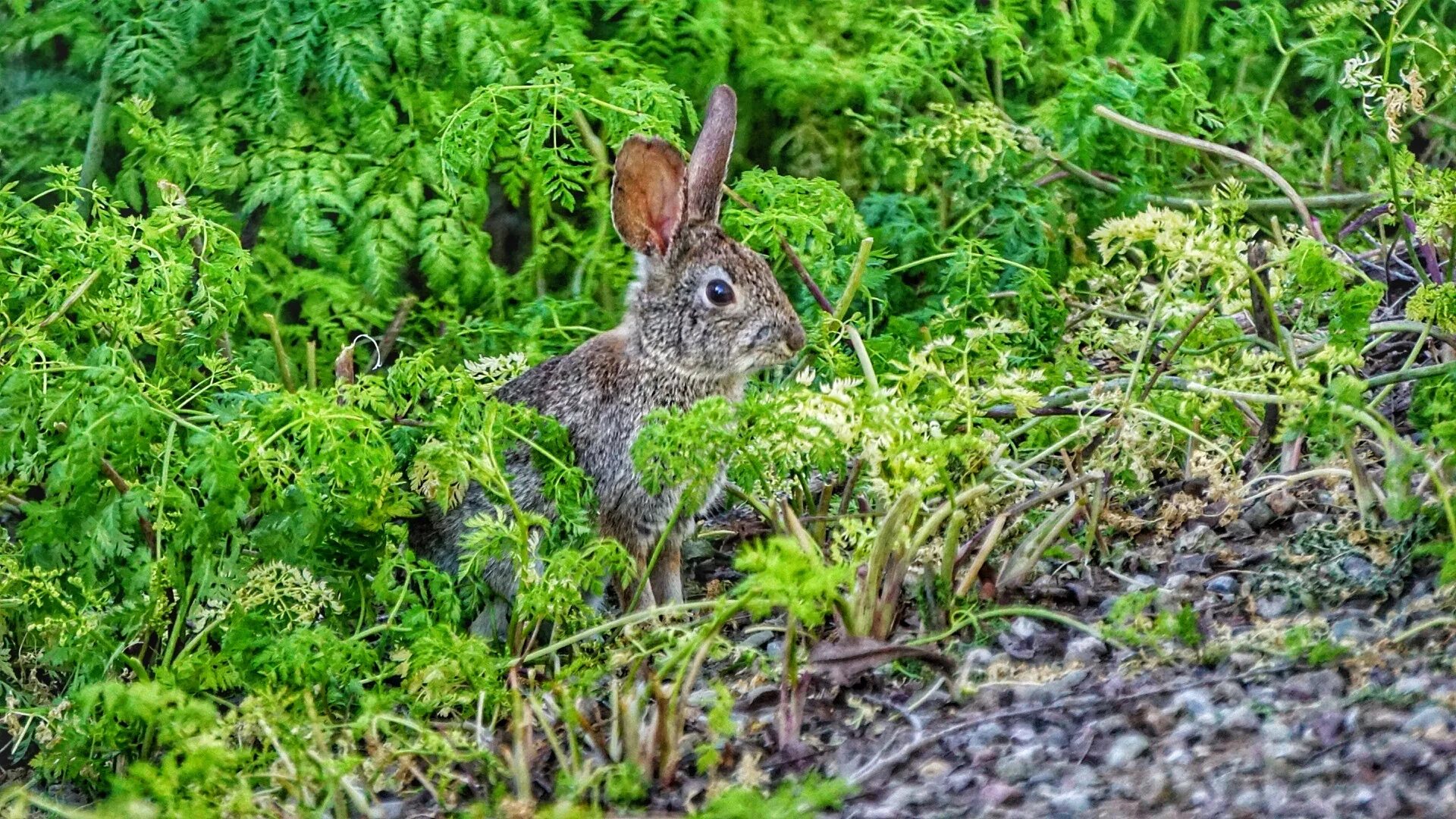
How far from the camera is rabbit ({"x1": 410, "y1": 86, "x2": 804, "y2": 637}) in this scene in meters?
4.89

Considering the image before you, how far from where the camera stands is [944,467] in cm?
389

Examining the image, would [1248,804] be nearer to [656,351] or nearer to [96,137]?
[656,351]

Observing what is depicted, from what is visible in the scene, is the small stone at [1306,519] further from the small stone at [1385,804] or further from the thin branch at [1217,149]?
the small stone at [1385,804]

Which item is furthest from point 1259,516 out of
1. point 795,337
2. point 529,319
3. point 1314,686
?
point 529,319

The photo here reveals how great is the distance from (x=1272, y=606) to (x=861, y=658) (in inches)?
37.1

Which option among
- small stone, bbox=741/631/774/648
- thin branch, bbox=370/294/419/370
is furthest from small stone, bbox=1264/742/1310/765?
thin branch, bbox=370/294/419/370

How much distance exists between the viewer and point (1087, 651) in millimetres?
3957

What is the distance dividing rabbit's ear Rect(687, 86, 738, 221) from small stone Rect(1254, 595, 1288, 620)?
1.95m

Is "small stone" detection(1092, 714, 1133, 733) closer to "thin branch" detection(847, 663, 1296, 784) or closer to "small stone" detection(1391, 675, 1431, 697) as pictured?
"thin branch" detection(847, 663, 1296, 784)

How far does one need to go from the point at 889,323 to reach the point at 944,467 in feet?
4.57

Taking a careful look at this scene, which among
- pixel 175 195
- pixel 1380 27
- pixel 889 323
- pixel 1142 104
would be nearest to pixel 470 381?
pixel 175 195

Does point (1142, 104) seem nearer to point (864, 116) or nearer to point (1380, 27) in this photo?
point (864, 116)

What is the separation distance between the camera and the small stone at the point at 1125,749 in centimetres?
341

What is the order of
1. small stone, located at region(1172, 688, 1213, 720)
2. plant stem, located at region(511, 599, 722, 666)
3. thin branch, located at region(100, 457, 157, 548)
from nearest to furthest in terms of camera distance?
small stone, located at region(1172, 688, 1213, 720) < plant stem, located at region(511, 599, 722, 666) < thin branch, located at region(100, 457, 157, 548)
